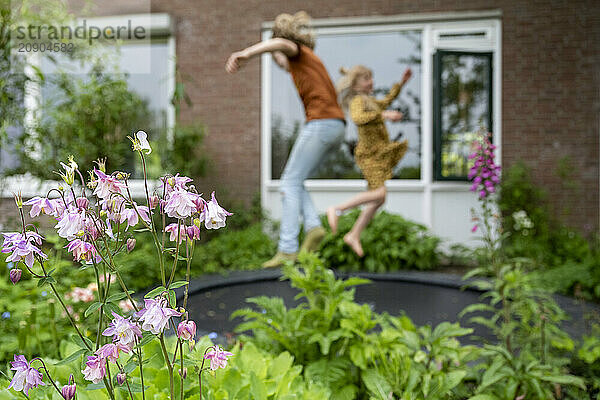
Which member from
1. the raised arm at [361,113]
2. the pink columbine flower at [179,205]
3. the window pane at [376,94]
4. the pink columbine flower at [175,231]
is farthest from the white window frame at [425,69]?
the pink columbine flower at [179,205]

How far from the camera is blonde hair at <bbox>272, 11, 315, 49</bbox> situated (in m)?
3.76

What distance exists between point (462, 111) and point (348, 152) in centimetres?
139

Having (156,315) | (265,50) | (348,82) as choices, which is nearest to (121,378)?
(156,315)

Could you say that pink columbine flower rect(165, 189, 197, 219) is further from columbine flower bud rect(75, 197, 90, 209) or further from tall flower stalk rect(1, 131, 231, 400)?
columbine flower bud rect(75, 197, 90, 209)

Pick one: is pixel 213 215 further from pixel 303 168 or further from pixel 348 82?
pixel 348 82

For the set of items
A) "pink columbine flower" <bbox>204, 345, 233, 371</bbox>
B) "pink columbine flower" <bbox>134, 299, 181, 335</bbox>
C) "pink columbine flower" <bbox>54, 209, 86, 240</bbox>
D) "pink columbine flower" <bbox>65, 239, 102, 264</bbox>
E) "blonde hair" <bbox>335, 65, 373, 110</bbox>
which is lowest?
"pink columbine flower" <bbox>204, 345, 233, 371</bbox>

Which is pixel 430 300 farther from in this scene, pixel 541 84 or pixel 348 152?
pixel 541 84

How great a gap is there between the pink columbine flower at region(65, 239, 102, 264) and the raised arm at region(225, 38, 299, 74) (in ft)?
8.30

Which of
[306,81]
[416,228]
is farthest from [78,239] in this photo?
[416,228]

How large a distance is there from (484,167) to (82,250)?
169 centimetres

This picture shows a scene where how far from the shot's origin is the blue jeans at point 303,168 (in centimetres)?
396

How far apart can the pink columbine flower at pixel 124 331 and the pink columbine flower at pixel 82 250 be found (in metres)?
0.11

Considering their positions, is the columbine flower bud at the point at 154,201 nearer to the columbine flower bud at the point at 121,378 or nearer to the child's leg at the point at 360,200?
the columbine flower bud at the point at 121,378

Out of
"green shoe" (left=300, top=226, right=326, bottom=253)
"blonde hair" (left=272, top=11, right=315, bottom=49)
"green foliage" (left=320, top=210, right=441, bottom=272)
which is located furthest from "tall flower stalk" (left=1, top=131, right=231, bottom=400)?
"green foliage" (left=320, top=210, right=441, bottom=272)
